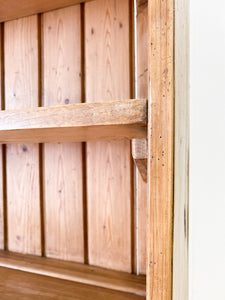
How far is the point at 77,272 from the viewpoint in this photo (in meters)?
0.66

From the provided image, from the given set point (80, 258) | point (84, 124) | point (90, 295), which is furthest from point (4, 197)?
point (84, 124)

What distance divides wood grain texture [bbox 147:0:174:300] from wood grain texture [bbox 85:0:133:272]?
0.35 meters

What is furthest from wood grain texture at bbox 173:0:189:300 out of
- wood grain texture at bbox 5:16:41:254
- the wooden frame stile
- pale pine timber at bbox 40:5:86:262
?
wood grain texture at bbox 5:16:41:254

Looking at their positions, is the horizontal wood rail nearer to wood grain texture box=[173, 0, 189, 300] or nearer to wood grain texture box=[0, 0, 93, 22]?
wood grain texture box=[173, 0, 189, 300]

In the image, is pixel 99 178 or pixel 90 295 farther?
pixel 99 178

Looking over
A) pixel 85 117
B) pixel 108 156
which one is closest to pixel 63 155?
pixel 108 156

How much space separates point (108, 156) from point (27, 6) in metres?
0.47

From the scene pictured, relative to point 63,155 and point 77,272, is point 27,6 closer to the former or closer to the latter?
point 63,155
